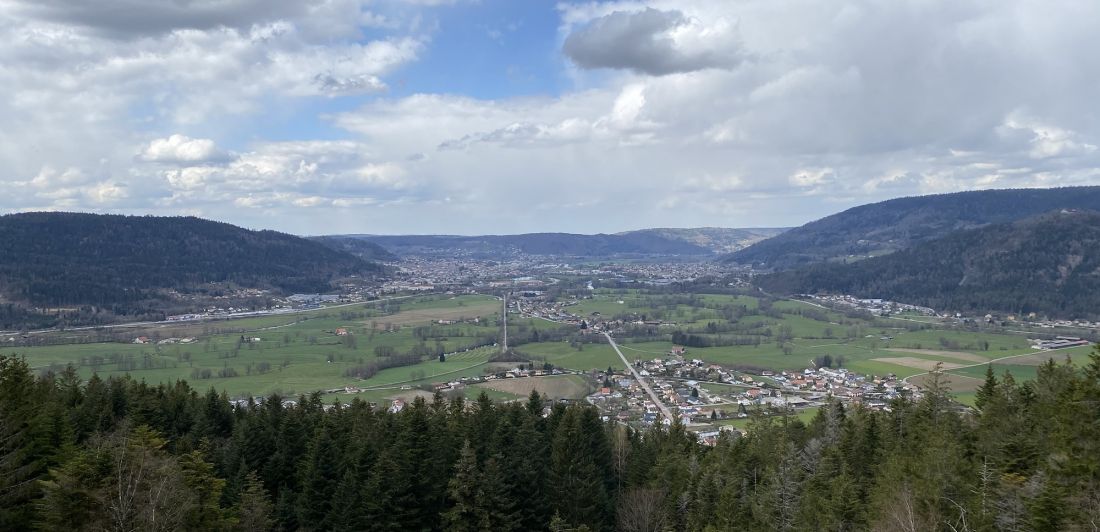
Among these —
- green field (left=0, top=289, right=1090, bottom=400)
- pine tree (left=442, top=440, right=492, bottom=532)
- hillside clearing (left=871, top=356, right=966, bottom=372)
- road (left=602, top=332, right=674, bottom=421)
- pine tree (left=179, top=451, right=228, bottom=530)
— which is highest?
pine tree (left=179, top=451, right=228, bottom=530)

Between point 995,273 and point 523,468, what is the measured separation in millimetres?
163397

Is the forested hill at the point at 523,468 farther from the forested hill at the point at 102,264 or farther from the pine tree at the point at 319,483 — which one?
the forested hill at the point at 102,264

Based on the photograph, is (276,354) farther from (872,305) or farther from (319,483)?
(872,305)

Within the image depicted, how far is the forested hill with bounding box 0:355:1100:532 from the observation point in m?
15.3

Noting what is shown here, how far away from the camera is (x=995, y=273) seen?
154750 millimetres

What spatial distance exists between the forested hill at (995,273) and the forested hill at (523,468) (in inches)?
4935

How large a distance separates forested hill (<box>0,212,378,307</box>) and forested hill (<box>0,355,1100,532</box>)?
11622cm

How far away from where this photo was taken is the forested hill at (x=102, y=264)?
133625mm

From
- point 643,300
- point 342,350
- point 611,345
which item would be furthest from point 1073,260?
point 342,350

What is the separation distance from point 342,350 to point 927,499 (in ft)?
285

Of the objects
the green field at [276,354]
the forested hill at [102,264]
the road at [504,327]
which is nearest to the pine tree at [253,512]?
the green field at [276,354]

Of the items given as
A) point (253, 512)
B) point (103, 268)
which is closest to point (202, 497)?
point (253, 512)

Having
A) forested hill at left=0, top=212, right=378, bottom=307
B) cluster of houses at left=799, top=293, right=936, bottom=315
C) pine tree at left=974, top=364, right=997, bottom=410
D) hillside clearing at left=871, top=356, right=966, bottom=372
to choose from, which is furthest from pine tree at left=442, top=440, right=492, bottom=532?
forested hill at left=0, top=212, right=378, bottom=307

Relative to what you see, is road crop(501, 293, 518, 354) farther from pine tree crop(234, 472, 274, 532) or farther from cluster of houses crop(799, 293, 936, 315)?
cluster of houses crop(799, 293, 936, 315)
